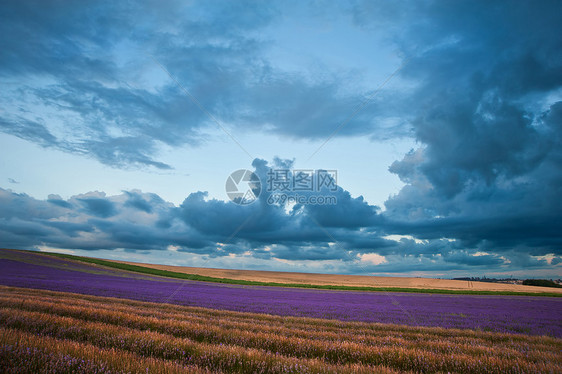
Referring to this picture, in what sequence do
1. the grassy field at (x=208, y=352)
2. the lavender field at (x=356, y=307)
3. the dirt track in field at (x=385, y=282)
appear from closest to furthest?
1. the grassy field at (x=208, y=352)
2. the lavender field at (x=356, y=307)
3. the dirt track in field at (x=385, y=282)

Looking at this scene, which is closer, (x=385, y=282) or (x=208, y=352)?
(x=208, y=352)

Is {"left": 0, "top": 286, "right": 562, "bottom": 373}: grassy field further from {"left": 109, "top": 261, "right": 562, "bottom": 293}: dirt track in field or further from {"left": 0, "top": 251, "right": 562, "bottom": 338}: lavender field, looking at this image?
{"left": 109, "top": 261, "right": 562, "bottom": 293}: dirt track in field

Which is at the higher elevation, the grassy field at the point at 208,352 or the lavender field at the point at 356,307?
the grassy field at the point at 208,352

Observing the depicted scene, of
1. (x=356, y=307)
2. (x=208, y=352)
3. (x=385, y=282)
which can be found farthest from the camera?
(x=385, y=282)

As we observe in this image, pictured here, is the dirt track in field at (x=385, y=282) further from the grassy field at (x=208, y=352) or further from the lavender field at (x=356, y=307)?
the grassy field at (x=208, y=352)

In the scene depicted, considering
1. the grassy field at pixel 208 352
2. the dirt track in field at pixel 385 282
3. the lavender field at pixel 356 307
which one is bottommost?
the dirt track in field at pixel 385 282

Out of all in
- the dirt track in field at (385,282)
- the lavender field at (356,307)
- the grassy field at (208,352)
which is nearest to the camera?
the grassy field at (208,352)

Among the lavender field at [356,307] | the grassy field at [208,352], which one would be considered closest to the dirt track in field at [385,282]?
the lavender field at [356,307]

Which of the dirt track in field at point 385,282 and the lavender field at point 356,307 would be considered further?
the dirt track in field at point 385,282

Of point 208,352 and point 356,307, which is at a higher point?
point 208,352

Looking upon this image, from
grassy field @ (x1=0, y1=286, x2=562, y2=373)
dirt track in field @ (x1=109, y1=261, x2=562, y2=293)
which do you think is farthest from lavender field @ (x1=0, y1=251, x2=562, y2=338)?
dirt track in field @ (x1=109, y1=261, x2=562, y2=293)

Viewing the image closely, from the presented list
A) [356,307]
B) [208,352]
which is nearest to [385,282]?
[356,307]

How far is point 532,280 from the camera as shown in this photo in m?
80.2

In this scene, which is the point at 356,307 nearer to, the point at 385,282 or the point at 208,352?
the point at 208,352
